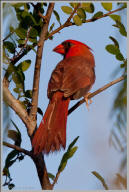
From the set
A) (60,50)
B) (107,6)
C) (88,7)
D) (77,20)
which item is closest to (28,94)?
(77,20)

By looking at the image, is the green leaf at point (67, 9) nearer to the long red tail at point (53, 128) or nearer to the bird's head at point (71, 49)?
the long red tail at point (53, 128)

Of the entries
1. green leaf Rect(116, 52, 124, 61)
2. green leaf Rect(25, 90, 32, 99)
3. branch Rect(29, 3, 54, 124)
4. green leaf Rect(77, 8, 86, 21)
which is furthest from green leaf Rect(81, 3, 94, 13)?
green leaf Rect(25, 90, 32, 99)

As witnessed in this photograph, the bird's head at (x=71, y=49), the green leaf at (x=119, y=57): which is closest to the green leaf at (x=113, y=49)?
the green leaf at (x=119, y=57)

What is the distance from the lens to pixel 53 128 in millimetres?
2697

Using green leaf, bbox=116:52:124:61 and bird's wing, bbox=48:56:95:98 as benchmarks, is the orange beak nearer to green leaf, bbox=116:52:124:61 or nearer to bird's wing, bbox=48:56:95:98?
bird's wing, bbox=48:56:95:98

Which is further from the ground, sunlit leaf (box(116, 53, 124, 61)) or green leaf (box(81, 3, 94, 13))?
green leaf (box(81, 3, 94, 13))

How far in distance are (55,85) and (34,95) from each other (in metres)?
0.93

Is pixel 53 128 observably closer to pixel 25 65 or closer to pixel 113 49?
pixel 25 65

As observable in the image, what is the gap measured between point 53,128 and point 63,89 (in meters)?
0.65

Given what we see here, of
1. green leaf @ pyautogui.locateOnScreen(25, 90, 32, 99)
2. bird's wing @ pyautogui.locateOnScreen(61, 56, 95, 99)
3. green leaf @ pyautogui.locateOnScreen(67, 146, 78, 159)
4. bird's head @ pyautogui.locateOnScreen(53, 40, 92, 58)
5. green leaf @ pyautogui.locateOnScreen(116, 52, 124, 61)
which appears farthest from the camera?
bird's head @ pyautogui.locateOnScreen(53, 40, 92, 58)

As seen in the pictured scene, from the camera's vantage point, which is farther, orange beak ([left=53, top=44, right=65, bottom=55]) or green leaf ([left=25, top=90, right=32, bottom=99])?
orange beak ([left=53, top=44, right=65, bottom=55])

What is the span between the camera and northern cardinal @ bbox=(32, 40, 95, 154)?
8.01ft

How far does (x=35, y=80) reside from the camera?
7.87 ft

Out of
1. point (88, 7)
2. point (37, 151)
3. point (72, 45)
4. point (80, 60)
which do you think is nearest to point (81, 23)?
point (88, 7)
